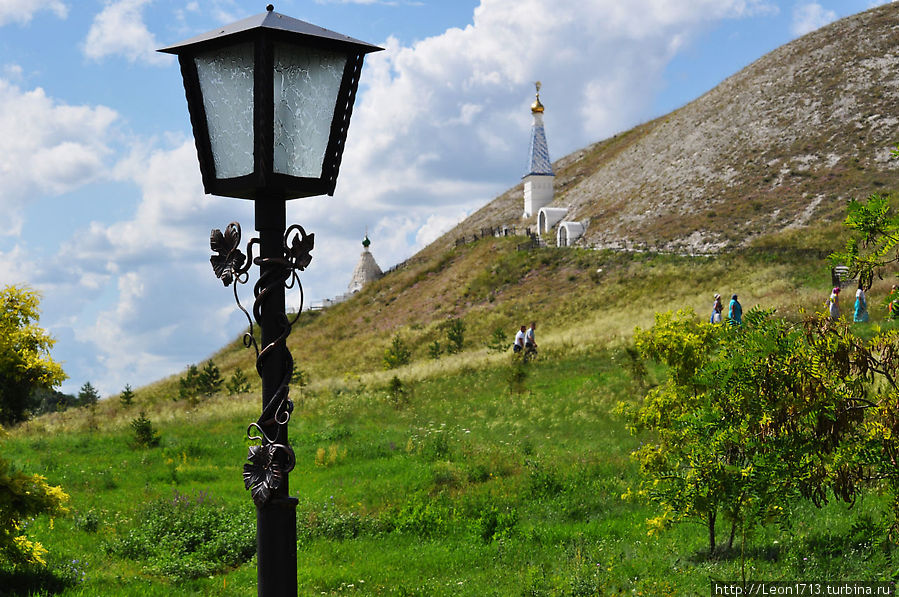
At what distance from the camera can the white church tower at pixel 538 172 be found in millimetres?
76062

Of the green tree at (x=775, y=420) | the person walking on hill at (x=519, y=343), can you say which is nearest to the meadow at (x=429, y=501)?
the green tree at (x=775, y=420)

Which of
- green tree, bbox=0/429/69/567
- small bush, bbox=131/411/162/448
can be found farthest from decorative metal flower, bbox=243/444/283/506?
small bush, bbox=131/411/162/448

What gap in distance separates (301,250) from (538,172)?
250 ft

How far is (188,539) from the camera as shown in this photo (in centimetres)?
1161

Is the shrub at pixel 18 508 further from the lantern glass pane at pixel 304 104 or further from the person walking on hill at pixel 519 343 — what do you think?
the person walking on hill at pixel 519 343

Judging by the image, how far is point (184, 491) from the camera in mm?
14742

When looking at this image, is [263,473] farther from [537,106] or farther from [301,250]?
[537,106]

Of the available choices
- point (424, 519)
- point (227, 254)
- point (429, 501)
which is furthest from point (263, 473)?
point (429, 501)

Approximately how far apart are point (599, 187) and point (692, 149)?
992 centimetres

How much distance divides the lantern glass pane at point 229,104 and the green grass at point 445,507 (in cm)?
517

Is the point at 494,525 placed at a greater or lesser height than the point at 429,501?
lesser

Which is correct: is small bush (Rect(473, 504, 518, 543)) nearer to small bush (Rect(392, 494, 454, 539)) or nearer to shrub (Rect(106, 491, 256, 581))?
small bush (Rect(392, 494, 454, 539))

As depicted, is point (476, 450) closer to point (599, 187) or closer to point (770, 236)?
point (770, 236)

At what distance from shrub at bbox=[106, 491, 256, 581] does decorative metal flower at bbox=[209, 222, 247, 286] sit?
7601mm
